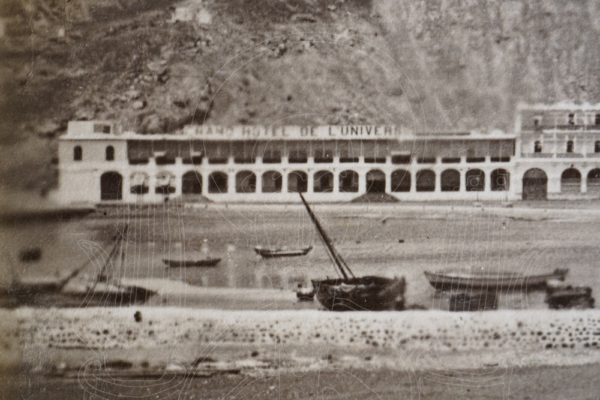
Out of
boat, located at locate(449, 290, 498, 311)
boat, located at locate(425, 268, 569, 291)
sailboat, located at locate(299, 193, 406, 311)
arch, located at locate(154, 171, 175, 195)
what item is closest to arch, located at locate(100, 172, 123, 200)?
arch, located at locate(154, 171, 175, 195)

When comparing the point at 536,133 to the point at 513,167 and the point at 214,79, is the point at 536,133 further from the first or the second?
the point at 214,79

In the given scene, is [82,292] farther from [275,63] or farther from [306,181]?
[275,63]

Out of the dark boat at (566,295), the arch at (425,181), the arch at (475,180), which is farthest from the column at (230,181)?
the dark boat at (566,295)

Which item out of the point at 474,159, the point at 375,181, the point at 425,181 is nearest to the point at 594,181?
the point at 474,159

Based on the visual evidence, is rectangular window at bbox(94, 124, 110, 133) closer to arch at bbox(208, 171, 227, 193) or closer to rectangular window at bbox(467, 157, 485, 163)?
arch at bbox(208, 171, 227, 193)

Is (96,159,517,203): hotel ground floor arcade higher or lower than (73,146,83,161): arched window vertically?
lower

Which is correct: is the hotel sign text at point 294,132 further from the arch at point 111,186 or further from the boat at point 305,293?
the boat at point 305,293
